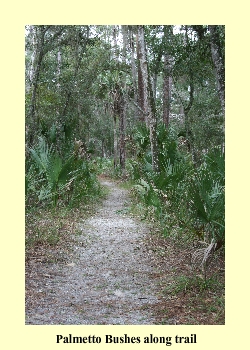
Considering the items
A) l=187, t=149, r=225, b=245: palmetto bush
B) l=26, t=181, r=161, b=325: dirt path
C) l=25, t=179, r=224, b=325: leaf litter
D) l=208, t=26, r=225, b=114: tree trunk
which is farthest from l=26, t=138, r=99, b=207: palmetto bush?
l=187, t=149, r=225, b=245: palmetto bush

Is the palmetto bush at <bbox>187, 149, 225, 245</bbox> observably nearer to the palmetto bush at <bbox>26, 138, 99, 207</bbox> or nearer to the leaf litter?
the leaf litter

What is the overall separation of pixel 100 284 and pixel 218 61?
503 centimetres

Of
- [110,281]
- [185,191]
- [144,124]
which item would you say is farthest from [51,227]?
[144,124]

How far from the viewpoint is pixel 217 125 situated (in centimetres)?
1377

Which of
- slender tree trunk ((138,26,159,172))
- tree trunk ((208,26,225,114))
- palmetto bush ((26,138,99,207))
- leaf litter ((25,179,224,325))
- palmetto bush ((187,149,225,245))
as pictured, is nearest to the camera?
leaf litter ((25,179,224,325))

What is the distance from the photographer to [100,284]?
228 inches

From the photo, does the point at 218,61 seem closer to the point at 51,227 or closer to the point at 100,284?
the point at 51,227

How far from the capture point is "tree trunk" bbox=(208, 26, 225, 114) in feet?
25.8

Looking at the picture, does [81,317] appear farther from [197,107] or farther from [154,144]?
[197,107]

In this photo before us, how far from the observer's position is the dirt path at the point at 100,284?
15.4ft

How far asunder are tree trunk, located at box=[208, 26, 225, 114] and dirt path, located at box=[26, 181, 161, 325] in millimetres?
3263

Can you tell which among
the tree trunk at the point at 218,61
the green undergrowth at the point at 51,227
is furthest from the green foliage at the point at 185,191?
the green undergrowth at the point at 51,227
